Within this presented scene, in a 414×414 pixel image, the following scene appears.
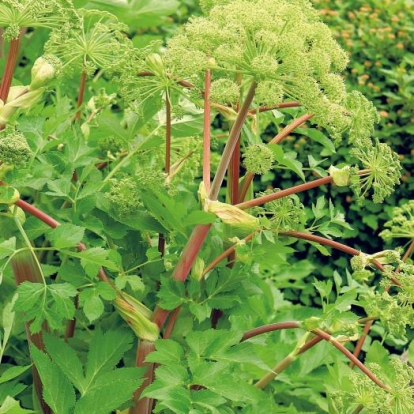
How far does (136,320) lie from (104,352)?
0.09m

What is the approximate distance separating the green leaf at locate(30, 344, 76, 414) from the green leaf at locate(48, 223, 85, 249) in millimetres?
198

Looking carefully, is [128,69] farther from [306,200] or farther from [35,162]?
[306,200]

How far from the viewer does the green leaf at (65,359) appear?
130 cm

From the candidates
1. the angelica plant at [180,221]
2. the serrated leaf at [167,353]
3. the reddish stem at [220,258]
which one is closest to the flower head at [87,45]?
the angelica plant at [180,221]

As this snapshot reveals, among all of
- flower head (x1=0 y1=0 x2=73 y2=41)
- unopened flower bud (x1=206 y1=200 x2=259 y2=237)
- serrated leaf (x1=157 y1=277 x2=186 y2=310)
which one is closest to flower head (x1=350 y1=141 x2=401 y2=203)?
unopened flower bud (x1=206 y1=200 x2=259 y2=237)

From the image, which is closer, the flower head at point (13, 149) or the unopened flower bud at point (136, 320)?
the flower head at point (13, 149)

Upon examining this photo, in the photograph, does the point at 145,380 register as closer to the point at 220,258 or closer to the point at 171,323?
the point at 171,323

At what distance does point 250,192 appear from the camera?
149cm

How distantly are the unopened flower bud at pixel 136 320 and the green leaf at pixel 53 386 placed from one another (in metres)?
0.14

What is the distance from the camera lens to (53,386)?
1263 millimetres

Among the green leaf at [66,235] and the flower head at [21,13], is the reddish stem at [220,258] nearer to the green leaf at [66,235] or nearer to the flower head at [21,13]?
the green leaf at [66,235]

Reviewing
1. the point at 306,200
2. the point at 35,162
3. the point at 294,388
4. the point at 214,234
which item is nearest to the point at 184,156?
the point at 214,234

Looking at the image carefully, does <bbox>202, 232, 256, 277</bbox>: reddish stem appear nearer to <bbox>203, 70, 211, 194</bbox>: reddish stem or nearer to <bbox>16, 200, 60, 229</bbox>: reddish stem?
<bbox>203, 70, 211, 194</bbox>: reddish stem

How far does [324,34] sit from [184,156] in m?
0.52
